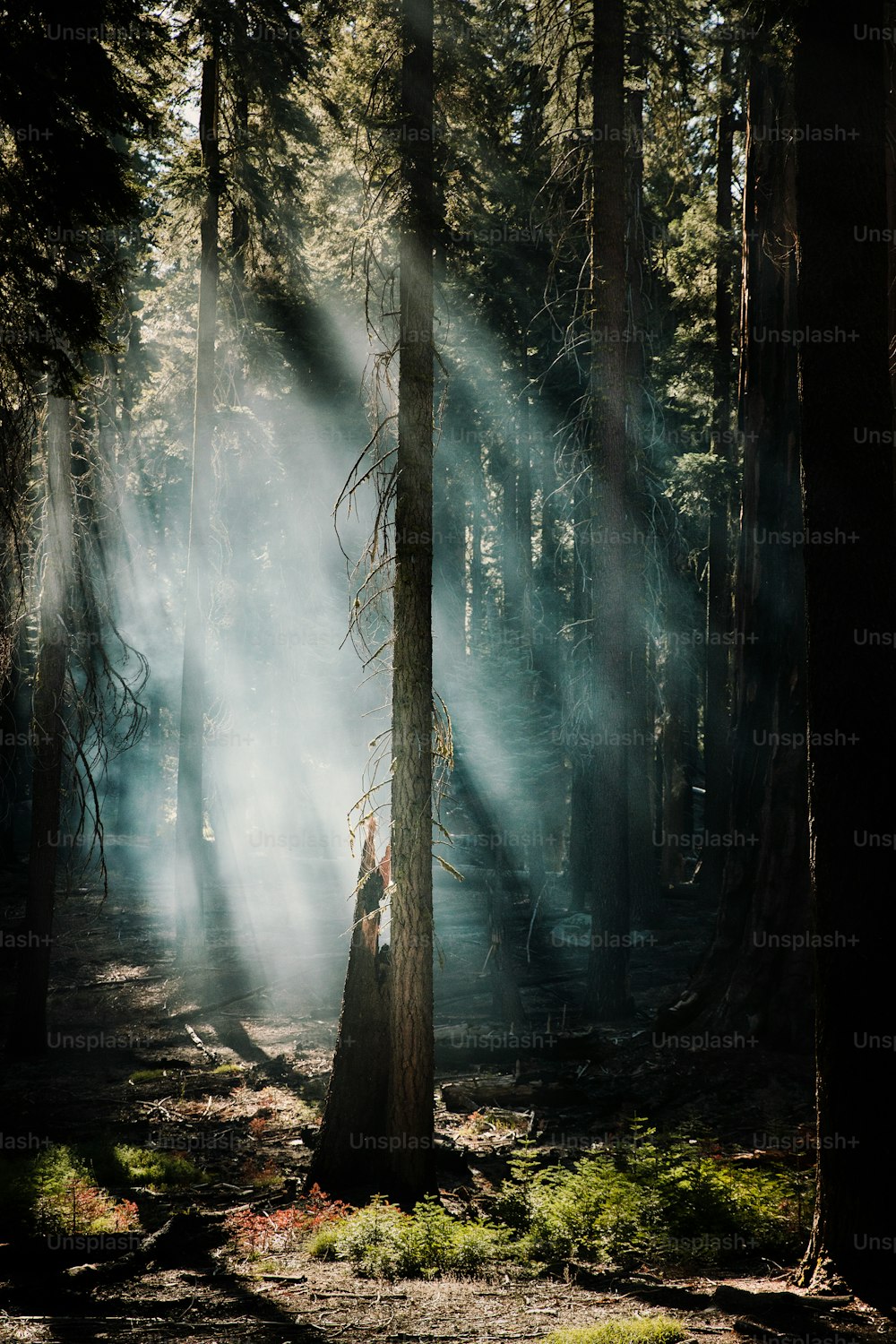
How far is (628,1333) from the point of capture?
491 cm

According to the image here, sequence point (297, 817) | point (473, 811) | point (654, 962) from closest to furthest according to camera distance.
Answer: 1. point (654, 962)
2. point (473, 811)
3. point (297, 817)

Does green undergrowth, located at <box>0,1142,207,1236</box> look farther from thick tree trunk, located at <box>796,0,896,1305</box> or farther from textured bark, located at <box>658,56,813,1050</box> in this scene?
textured bark, located at <box>658,56,813,1050</box>

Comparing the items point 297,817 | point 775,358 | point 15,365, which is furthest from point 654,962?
point 297,817

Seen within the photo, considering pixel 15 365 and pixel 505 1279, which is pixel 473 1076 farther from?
pixel 15 365

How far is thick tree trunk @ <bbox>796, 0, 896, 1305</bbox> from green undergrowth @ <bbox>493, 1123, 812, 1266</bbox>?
1218 mm

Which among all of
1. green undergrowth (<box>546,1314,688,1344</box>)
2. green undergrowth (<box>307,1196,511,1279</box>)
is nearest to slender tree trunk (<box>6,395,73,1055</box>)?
green undergrowth (<box>307,1196,511,1279</box>)

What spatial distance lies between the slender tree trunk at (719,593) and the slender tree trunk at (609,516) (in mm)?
5510

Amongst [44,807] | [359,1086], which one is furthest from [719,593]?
[359,1086]

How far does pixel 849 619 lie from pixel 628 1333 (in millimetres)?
4029

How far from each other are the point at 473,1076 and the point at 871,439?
10.3 metres

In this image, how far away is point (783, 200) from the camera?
41.8 ft

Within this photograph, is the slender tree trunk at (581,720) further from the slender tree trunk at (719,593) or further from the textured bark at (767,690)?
the textured bark at (767,690)

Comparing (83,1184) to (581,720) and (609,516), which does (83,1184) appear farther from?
(609,516)

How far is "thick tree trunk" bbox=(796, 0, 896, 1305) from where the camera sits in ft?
18.3
